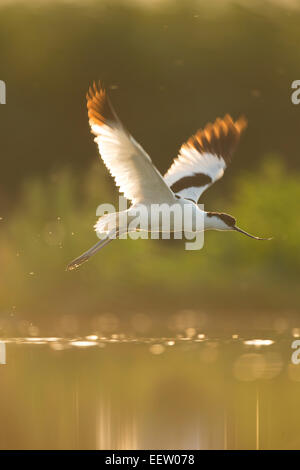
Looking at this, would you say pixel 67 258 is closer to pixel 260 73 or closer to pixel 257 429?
pixel 260 73

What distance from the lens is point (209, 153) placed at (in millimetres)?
8461

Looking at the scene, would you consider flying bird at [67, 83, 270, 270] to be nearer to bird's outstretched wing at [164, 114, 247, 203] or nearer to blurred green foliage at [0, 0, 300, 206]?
bird's outstretched wing at [164, 114, 247, 203]

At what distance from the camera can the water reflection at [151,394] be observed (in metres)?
5.39

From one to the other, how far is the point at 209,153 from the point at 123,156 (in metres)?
1.57

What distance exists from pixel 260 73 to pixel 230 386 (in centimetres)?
913

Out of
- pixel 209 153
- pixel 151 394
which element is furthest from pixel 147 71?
pixel 151 394

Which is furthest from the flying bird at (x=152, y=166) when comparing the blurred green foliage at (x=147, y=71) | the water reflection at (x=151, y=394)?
the blurred green foliage at (x=147, y=71)

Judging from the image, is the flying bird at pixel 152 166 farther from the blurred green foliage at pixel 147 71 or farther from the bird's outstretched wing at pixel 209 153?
the blurred green foliage at pixel 147 71

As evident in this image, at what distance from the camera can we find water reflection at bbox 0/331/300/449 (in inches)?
212

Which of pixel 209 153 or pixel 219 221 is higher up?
pixel 209 153

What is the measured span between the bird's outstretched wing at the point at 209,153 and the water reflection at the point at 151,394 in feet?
4.83

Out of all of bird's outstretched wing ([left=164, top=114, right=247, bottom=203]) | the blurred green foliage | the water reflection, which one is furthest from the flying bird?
the blurred green foliage

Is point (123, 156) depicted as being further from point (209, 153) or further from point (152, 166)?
point (209, 153)

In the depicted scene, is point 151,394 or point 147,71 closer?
point 151,394
